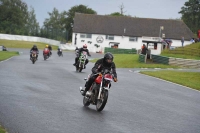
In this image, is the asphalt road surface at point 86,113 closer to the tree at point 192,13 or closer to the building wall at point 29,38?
the building wall at point 29,38

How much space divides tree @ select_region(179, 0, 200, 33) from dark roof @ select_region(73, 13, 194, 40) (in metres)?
27.6

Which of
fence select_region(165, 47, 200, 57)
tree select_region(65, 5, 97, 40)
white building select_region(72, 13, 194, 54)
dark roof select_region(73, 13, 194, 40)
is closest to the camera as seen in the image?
fence select_region(165, 47, 200, 57)

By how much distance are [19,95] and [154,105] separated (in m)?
4.10

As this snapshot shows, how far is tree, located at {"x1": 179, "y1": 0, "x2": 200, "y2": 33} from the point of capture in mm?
126125

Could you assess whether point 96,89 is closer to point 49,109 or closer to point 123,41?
point 49,109

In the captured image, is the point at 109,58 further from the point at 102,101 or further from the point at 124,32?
the point at 124,32

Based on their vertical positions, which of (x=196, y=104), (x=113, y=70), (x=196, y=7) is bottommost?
(x=196, y=104)

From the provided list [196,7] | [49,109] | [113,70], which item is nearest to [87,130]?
[49,109]

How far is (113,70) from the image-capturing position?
12.0 meters

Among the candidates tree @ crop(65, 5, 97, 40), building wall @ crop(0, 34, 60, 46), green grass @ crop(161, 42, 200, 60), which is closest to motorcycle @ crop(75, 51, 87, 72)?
green grass @ crop(161, 42, 200, 60)

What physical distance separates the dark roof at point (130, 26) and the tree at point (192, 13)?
27.6m

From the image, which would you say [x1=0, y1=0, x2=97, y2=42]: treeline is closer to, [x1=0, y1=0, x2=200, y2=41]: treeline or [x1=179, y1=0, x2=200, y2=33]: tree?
[x1=0, y1=0, x2=200, y2=41]: treeline

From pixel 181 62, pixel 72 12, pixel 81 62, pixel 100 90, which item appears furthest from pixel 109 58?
pixel 72 12

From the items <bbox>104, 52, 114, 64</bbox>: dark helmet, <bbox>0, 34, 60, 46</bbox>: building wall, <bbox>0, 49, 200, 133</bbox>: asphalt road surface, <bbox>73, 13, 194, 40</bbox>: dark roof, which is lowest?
<bbox>0, 49, 200, 133</bbox>: asphalt road surface
